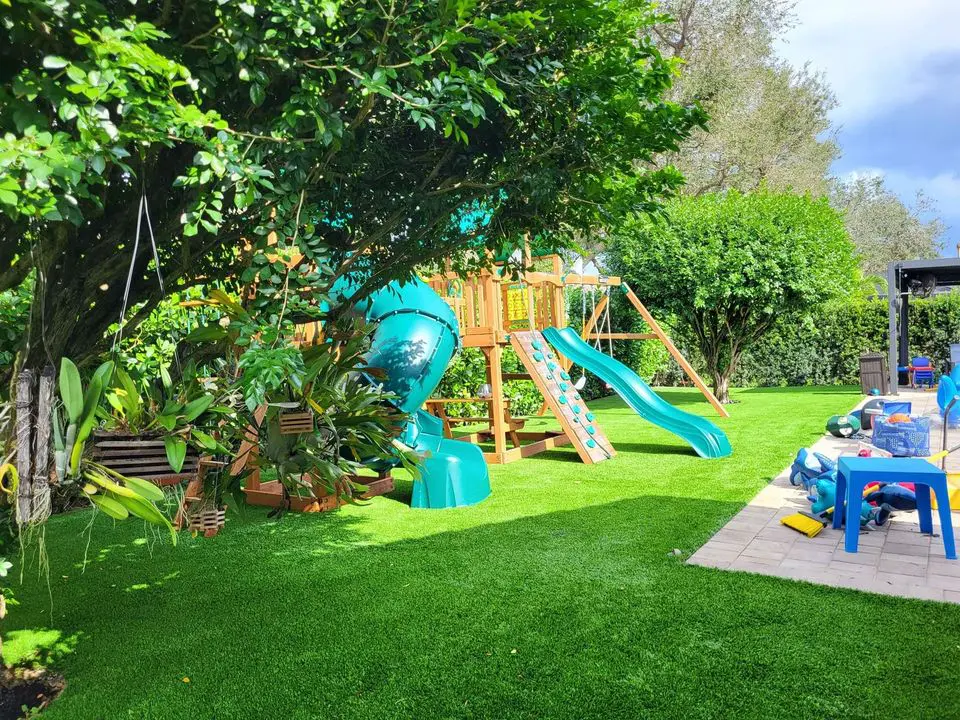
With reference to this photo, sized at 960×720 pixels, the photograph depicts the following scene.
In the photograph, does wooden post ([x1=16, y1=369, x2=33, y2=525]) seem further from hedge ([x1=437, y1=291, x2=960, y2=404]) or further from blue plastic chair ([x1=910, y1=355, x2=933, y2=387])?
blue plastic chair ([x1=910, y1=355, x2=933, y2=387])

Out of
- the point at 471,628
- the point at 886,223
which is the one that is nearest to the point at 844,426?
the point at 471,628

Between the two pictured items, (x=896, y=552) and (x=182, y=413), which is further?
(x=896, y=552)

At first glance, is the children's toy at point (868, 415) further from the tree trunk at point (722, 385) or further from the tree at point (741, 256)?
the tree trunk at point (722, 385)

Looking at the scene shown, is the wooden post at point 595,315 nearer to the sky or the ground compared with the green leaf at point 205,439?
nearer to the sky

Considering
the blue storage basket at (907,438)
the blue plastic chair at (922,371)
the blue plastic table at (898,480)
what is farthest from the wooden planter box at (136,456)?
the blue plastic chair at (922,371)

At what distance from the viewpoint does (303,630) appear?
3.71 metres

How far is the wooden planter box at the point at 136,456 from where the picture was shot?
236cm

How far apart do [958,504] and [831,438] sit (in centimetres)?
409

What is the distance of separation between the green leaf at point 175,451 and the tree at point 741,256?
39.8 ft

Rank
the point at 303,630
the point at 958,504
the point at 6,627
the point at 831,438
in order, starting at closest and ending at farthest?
the point at 303,630 < the point at 6,627 < the point at 958,504 < the point at 831,438

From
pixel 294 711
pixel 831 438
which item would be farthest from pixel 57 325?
pixel 831 438

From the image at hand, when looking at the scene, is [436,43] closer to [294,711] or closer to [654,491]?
[294,711]

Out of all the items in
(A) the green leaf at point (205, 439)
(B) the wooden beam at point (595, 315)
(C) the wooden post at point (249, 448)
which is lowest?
(C) the wooden post at point (249, 448)

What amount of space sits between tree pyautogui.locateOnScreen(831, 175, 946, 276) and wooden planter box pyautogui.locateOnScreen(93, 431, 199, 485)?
129ft
